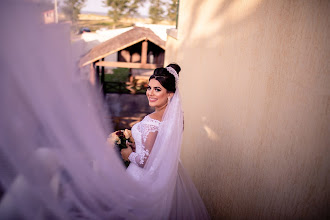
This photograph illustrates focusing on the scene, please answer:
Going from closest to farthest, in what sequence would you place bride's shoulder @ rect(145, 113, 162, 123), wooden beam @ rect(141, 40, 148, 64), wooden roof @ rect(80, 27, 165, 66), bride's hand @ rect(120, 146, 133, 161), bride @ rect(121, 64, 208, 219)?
bride @ rect(121, 64, 208, 219)
bride's shoulder @ rect(145, 113, 162, 123)
bride's hand @ rect(120, 146, 133, 161)
wooden roof @ rect(80, 27, 165, 66)
wooden beam @ rect(141, 40, 148, 64)

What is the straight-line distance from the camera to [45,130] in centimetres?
98

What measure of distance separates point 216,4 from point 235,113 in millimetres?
1383

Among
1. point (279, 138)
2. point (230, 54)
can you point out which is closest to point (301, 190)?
point (279, 138)

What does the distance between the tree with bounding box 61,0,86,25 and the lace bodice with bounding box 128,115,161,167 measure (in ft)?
4.47

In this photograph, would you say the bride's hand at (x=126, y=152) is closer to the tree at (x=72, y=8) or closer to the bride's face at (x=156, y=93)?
the bride's face at (x=156, y=93)

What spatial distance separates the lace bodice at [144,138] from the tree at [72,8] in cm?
136

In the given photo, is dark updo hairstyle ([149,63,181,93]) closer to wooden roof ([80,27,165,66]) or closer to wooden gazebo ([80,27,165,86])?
wooden gazebo ([80,27,165,86])

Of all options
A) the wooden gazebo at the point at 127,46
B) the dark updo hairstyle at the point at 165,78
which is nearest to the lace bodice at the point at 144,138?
the dark updo hairstyle at the point at 165,78

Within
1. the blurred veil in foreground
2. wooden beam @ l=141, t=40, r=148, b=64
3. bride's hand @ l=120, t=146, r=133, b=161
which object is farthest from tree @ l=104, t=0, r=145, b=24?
bride's hand @ l=120, t=146, r=133, b=161

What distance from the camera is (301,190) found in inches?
61.9

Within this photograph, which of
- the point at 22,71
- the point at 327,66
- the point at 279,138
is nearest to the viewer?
the point at 22,71

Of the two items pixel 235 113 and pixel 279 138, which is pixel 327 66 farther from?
pixel 235 113

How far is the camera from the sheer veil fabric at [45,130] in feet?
2.78

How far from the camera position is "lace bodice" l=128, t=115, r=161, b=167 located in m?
2.16
